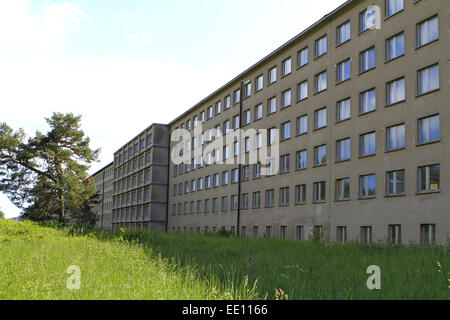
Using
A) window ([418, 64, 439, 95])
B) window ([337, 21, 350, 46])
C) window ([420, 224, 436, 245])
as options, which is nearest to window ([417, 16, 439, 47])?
window ([418, 64, 439, 95])

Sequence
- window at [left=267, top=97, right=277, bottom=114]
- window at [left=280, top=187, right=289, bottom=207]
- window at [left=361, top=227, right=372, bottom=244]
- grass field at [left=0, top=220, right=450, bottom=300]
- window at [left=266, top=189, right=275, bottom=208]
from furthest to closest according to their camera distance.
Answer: window at [left=267, top=97, right=277, bottom=114], window at [left=266, top=189, right=275, bottom=208], window at [left=280, top=187, right=289, bottom=207], window at [left=361, top=227, right=372, bottom=244], grass field at [left=0, top=220, right=450, bottom=300]

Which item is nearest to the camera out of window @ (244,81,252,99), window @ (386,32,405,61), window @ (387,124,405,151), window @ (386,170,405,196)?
window @ (386,170,405,196)

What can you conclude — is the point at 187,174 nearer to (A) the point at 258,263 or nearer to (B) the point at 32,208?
(B) the point at 32,208

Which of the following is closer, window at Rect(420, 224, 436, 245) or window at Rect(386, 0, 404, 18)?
window at Rect(420, 224, 436, 245)

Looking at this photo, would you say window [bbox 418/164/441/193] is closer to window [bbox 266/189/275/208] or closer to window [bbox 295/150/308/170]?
window [bbox 295/150/308/170]

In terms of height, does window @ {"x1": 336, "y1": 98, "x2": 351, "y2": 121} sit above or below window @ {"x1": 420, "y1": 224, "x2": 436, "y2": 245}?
above

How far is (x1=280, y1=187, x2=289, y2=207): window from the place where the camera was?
4205 centimetres

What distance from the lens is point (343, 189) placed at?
34.9 meters

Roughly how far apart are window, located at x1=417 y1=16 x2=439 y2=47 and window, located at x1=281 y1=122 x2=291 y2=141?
51.7 feet

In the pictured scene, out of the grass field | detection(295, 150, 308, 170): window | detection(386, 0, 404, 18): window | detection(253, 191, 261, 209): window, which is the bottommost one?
the grass field

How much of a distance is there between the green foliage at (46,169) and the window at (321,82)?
30061 millimetres

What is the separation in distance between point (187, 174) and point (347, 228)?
38628mm

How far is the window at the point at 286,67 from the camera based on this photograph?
44.5 metres

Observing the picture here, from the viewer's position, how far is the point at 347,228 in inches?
1316
